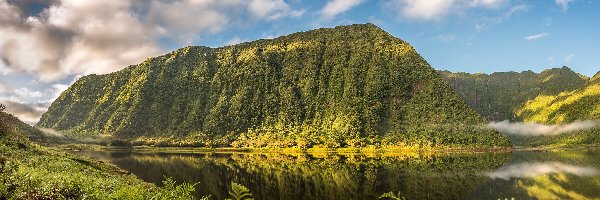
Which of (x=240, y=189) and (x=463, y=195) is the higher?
(x=240, y=189)

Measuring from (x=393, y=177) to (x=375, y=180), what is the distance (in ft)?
25.0

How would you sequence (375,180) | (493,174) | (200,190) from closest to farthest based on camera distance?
(200,190)
(375,180)
(493,174)

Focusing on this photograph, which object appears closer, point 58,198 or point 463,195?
point 58,198

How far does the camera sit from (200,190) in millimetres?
72062

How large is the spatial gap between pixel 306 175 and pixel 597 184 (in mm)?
55294

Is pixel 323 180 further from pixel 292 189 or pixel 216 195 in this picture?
pixel 216 195

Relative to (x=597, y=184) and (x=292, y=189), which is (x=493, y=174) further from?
(x=292, y=189)

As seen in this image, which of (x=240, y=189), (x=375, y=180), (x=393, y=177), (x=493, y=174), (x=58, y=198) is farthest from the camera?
(x=493, y=174)

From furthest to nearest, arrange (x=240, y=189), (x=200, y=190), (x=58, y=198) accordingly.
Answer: (x=200, y=190), (x=58, y=198), (x=240, y=189)

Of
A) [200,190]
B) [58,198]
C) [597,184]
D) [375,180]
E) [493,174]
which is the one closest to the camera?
[58,198]

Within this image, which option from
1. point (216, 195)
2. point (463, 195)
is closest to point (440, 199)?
point (463, 195)

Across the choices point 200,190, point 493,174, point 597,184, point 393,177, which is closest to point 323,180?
point 393,177

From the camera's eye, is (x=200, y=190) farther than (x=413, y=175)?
No

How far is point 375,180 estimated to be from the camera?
92000mm
